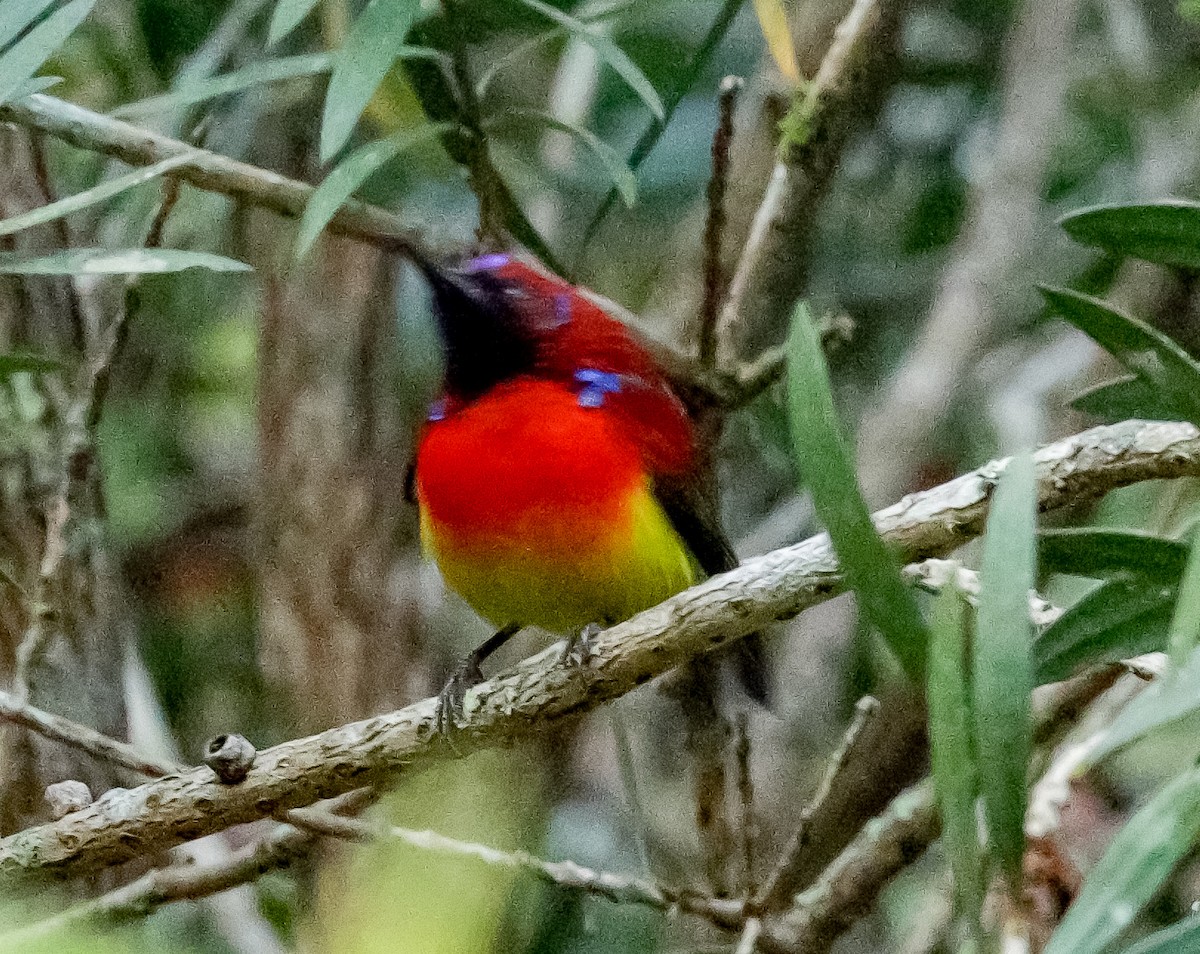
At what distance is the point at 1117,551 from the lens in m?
1.06

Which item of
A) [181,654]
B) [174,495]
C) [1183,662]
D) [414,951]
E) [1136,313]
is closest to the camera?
[414,951]

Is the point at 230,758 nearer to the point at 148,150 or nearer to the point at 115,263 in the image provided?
the point at 115,263

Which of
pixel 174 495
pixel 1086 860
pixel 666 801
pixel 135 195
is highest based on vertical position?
pixel 135 195

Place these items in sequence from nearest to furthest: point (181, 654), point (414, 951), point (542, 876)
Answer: point (414, 951)
point (542, 876)
point (181, 654)

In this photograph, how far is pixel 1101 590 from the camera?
3.43ft

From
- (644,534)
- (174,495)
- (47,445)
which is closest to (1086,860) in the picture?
(644,534)

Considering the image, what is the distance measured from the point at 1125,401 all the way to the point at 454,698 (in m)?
0.79

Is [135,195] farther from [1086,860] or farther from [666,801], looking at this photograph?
[1086,860]

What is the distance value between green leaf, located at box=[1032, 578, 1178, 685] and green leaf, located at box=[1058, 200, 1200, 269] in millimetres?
280

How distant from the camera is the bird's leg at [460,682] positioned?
4.61ft

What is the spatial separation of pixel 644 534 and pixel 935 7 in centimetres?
146

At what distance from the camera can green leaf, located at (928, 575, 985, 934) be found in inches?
34.0

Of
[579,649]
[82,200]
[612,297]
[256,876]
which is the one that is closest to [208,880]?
[256,876]

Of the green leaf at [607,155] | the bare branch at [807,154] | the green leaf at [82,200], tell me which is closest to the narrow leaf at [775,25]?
the green leaf at [607,155]
